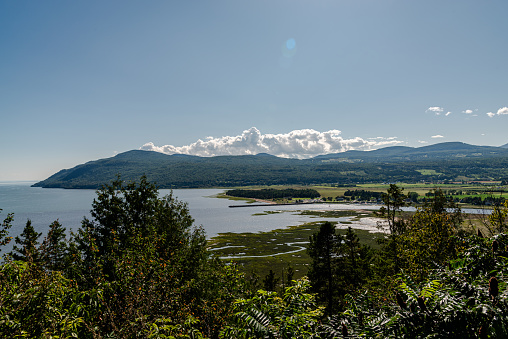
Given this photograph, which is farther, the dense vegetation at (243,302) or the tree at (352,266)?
the tree at (352,266)

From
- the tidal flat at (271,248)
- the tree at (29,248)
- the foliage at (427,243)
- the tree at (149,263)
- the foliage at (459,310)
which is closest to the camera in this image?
the foliage at (459,310)

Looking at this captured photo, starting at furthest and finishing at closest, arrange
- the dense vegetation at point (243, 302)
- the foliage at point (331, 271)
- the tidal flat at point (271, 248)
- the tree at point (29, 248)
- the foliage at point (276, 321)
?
the tidal flat at point (271, 248), the foliage at point (331, 271), the tree at point (29, 248), the foliage at point (276, 321), the dense vegetation at point (243, 302)

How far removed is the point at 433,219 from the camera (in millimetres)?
22062

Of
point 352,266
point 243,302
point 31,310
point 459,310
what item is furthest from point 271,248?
point 459,310

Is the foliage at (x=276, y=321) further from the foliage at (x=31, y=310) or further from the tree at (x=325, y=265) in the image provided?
the tree at (x=325, y=265)

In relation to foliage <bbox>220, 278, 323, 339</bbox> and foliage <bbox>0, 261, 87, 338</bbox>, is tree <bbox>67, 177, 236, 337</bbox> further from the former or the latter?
foliage <bbox>220, 278, 323, 339</bbox>

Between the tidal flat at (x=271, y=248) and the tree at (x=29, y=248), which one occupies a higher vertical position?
the tree at (x=29, y=248)

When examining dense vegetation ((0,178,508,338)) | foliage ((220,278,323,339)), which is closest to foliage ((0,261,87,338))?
dense vegetation ((0,178,508,338))

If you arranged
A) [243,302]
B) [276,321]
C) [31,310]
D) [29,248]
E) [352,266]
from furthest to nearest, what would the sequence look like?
[352,266] < [29,248] < [243,302] < [31,310] < [276,321]

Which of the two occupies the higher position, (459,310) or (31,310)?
(459,310)

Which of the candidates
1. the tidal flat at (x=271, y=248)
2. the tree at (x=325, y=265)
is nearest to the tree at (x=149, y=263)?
the tree at (x=325, y=265)

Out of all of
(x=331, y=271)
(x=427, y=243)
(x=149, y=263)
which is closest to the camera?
(x=149, y=263)

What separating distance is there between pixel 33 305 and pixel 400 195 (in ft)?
111

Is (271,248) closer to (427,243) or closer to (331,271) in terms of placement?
(331,271)
